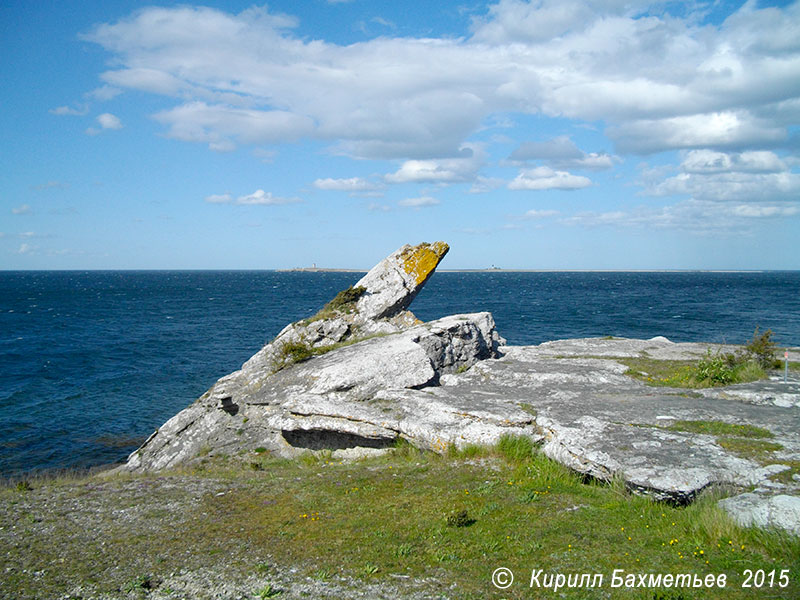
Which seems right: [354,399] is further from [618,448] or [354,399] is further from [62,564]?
[62,564]

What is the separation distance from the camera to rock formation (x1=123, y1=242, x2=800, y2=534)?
376 inches

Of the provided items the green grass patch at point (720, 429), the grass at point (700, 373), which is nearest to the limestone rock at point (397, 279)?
the grass at point (700, 373)

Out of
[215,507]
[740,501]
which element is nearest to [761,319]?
[740,501]

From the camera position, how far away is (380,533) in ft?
27.6

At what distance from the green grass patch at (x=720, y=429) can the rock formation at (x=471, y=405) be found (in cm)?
15

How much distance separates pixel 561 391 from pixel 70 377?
34.0 m

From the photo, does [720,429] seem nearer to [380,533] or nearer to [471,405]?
[471,405]

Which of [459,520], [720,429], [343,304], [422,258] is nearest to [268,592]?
[459,520]

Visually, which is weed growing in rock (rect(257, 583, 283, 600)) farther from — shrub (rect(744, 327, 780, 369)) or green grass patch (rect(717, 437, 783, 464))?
shrub (rect(744, 327, 780, 369))

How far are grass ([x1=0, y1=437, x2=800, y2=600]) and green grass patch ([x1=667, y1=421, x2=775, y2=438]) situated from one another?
2.68 m

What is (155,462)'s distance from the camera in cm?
1614

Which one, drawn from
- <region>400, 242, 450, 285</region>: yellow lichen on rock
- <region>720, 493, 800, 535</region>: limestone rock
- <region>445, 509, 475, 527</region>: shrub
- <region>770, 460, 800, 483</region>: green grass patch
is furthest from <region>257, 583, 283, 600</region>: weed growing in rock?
<region>400, 242, 450, 285</region>: yellow lichen on rock

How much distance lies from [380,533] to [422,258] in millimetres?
15158

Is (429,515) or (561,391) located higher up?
(561,391)
